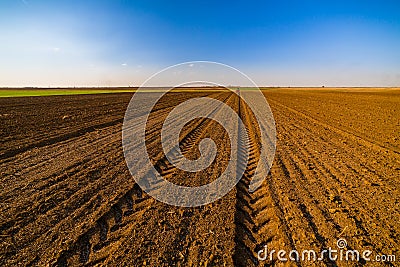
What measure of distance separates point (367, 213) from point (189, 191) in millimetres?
3161

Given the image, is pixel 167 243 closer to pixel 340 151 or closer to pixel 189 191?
pixel 189 191

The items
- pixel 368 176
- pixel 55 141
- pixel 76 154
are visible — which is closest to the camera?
pixel 368 176

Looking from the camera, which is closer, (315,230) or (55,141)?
(315,230)

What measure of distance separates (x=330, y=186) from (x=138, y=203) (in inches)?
157

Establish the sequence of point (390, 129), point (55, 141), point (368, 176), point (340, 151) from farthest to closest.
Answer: point (390, 129) → point (55, 141) → point (340, 151) → point (368, 176)

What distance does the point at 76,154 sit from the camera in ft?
22.0

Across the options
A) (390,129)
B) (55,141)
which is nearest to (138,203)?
(55,141)

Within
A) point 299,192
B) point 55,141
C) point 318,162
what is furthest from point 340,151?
point 55,141

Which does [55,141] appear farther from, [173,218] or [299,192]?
[299,192]

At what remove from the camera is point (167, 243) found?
3.09 meters

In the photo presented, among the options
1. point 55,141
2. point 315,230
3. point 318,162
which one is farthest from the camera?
point 55,141

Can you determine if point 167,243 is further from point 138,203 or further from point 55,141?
point 55,141

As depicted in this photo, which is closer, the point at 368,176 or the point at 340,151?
the point at 368,176

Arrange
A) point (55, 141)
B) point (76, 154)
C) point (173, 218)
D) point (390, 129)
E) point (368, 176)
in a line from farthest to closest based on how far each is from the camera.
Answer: point (390, 129), point (55, 141), point (76, 154), point (368, 176), point (173, 218)
